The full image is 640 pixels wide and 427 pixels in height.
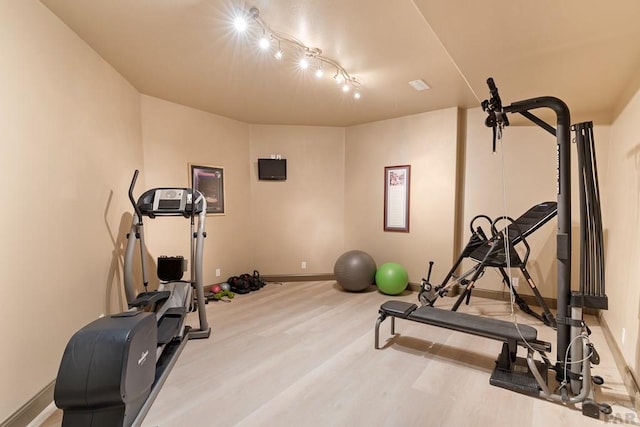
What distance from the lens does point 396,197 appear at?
4922 millimetres

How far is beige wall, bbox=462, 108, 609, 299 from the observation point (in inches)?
154

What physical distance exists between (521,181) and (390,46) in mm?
2760

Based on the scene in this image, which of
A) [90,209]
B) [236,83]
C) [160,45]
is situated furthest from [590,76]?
[90,209]

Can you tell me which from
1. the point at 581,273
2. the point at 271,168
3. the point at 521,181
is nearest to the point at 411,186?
the point at 521,181

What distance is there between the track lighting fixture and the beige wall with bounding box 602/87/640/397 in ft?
8.26

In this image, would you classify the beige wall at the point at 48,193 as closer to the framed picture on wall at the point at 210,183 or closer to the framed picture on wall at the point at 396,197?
the framed picture on wall at the point at 210,183

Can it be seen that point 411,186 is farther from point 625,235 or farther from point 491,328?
point 491,328

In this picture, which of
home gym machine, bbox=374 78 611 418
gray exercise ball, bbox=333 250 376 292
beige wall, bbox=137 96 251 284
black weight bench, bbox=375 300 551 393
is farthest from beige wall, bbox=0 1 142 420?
home gym machine, bbox=374 78 611 418

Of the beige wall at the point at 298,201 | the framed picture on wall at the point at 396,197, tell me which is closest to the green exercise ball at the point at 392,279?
the framed picture on wall at the point at 396,197

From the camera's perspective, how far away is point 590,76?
2.57 meters

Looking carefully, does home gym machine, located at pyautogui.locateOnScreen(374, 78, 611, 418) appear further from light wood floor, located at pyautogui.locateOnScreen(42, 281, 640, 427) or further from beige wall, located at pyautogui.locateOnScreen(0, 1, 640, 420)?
beige wall, located at pyautogui.locateOnScreen(0, 1, 640, 420)

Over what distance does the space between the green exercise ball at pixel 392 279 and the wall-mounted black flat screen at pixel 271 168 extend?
90.8 inches

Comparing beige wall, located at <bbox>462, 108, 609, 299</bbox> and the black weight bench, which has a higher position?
beige wall, located at <bbox>462, 108, 609, 299</bbox>

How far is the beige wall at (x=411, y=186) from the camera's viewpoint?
4445mm
